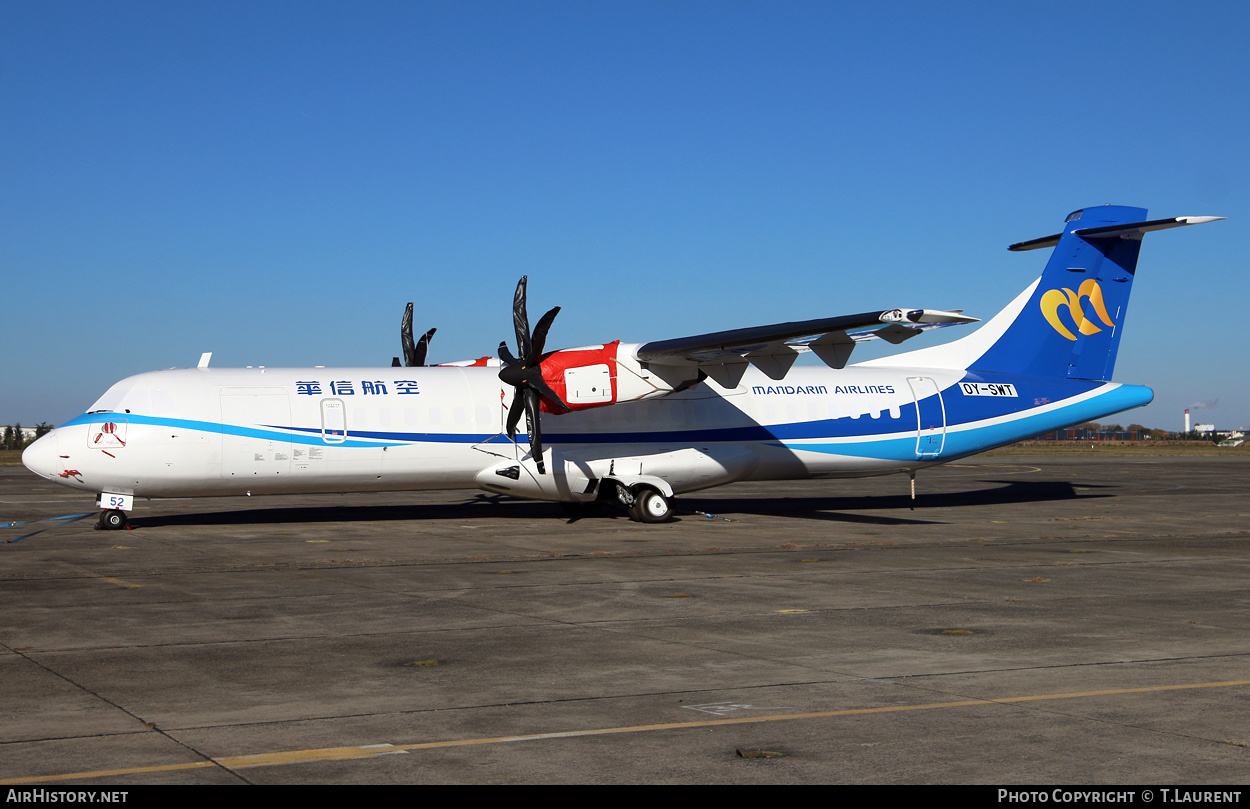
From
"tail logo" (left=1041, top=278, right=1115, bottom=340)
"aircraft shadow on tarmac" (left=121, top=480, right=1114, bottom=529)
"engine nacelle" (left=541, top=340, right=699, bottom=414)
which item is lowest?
"aircraft shadow on tarmac" (left=121, top=480, right=1114, bottom=529)

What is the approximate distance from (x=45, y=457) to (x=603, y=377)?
456 inches

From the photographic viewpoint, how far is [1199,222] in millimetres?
26094

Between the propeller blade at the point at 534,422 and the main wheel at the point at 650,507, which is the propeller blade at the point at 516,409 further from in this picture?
the main wheel at the point at 650,507

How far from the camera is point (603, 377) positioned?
23719mm

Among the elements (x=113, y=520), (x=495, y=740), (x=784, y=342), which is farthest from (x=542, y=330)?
(x=495, y=740)

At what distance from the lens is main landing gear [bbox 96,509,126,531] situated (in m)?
22.7

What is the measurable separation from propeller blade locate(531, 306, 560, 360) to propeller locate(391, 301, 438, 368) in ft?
22.4

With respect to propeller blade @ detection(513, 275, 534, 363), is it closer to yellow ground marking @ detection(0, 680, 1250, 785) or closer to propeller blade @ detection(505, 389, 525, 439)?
propeller blade @ detection(505, 389, 525, 439)

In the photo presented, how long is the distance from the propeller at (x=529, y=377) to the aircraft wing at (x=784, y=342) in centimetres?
217

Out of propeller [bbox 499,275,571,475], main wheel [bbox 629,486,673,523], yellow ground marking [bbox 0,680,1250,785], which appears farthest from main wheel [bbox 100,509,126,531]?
yellow ground marking [bbox 0,680,1250,785]

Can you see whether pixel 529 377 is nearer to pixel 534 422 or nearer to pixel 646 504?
pixel 534 422

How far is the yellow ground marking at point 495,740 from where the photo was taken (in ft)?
21.6

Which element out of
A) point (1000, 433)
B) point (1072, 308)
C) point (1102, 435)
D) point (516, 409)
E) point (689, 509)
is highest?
point (1072, 308)

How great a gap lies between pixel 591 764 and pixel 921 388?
900 inches
